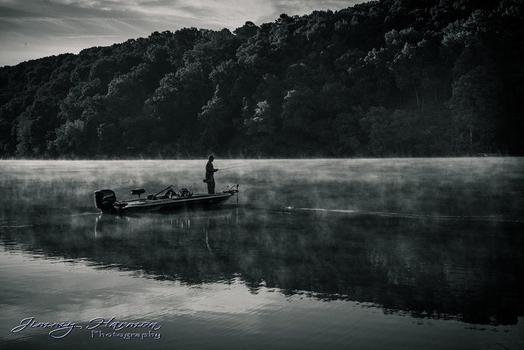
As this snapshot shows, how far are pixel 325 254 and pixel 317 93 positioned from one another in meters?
89.5

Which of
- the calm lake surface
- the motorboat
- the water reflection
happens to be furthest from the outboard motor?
the calm lake surface

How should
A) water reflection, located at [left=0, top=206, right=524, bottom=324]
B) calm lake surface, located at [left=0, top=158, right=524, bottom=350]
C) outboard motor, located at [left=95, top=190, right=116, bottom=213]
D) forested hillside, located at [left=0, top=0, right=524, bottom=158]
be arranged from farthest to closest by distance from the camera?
forested hillside, located at [left=0, top=0, right=524, bottom=158], outboard motor, located at [left=95, top=190, right=116, bottom=213], water reflection, located at [left=0, top=206, right=524, bottom=324], calm lake surface, located at [left=0, top=158, right=524, bottom=350]

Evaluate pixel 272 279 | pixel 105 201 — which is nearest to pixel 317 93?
pixel 105 201

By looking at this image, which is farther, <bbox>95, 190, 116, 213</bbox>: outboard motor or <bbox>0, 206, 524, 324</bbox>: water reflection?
<bbox>95, 190, 116, 213</bbox>: outboard motor

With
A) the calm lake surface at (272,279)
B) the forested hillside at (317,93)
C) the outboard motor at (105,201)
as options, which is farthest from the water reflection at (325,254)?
the forested hillside at (317,93)

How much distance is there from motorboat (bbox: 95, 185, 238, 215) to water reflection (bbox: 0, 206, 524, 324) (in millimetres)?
810

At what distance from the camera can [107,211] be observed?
2859 cm

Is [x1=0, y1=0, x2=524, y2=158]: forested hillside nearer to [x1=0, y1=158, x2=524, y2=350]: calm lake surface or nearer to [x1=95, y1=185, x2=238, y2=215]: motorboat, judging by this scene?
[x1=95, y1=185, x2=238, y2=215]: motorboat

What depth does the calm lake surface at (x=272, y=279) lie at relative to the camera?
1034 cm

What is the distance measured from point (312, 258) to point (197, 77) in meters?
117

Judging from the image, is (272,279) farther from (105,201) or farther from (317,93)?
(317,93)

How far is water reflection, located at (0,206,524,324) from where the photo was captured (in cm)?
1270

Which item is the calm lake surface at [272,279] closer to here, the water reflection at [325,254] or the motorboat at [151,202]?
the water reflection at [325,254]

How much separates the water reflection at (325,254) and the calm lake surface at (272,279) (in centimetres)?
5
